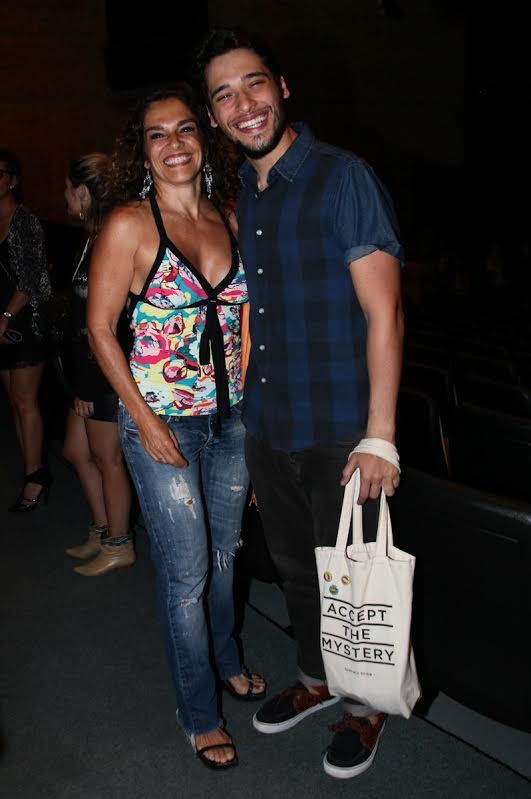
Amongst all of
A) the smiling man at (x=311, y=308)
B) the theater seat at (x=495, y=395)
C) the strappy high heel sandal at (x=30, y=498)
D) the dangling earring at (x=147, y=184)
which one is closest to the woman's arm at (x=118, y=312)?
the dangling earring at (x=147, y=184)

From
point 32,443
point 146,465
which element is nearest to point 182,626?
point 146,465

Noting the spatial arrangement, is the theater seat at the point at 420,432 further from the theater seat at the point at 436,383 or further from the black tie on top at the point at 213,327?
the black tie on top at the point at 213,327

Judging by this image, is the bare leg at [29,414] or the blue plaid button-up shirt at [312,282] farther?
the bare leg at [29,414]

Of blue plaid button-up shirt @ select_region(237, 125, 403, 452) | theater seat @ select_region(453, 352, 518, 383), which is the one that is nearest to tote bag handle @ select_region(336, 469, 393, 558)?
blue plaid button-up shirt @ select_region(237, 125, 403, 452)

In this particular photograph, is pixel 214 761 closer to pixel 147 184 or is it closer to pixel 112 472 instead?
pixel 112 472

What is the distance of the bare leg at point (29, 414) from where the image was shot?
3.21 metres

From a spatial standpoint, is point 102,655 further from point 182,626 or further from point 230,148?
point 230,148

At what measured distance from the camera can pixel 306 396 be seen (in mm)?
1614

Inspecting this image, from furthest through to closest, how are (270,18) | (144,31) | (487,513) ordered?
(270,18)
(144,31)
(487,513)

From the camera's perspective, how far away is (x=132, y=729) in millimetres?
1895

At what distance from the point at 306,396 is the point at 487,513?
0.43 meters

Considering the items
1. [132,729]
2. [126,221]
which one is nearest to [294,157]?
[126,221]

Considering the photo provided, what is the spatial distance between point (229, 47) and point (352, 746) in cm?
155

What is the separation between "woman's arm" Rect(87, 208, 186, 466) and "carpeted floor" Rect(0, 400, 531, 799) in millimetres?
735
